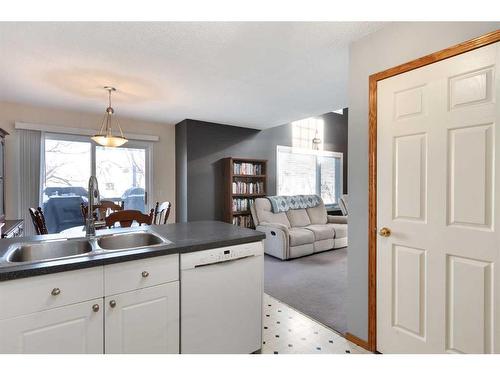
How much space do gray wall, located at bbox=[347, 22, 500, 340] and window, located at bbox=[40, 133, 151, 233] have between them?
3790 mm

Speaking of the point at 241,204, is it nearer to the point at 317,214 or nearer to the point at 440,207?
the point at 317,214

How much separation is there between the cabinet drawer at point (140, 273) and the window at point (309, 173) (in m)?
4.29

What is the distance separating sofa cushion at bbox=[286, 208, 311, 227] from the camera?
16.0ft

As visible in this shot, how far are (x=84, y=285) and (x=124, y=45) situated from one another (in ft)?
6.03

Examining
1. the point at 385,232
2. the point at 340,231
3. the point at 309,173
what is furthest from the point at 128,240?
the point at 309,173

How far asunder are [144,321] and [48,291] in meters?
0.48

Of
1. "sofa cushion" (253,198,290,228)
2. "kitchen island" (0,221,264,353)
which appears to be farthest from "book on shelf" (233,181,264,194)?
"kitchen island" (0,221,264,353)

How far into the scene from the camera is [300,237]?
164 inches

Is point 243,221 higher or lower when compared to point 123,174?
lower

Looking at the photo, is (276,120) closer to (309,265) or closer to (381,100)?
(309,265)

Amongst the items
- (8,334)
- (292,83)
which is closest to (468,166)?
(292,83)

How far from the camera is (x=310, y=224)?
5082mm

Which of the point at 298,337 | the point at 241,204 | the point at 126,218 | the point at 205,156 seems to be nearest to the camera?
the point at 298,337

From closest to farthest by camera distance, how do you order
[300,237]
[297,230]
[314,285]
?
[314,285] → [300,237] → [297,230]
